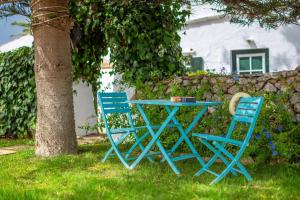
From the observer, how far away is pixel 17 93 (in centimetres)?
949

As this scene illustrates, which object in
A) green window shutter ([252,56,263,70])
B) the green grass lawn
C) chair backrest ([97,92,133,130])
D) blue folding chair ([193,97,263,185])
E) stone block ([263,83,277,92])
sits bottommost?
the green grass lawn

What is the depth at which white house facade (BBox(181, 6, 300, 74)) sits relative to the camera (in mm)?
11875

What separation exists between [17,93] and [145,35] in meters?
3.41

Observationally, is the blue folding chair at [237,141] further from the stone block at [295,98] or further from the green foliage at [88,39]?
the green foliage at [88,39]

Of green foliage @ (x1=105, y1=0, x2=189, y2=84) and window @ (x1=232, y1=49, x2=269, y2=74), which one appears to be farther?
window @ (x1=232, y1=49, x2=269, y2=74)

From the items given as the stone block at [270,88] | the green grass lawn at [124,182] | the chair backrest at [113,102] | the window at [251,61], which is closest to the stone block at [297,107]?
the stone block at [270,88]

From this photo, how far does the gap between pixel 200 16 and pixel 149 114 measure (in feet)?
20.0

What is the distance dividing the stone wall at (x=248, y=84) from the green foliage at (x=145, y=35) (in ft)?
1.60

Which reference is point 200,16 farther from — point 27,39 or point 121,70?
point 27,39

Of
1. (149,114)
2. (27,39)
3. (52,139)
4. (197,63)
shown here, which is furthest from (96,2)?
(27,39)

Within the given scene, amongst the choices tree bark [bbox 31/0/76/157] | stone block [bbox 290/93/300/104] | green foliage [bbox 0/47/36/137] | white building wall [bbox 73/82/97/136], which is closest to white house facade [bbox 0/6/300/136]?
white building wall [bbox 73/82/97/136]

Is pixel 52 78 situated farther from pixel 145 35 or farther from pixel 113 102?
pixel 145 35

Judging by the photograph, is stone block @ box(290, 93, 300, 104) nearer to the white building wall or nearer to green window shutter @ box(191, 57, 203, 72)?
the white building wall

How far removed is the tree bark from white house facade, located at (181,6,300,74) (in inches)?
250
